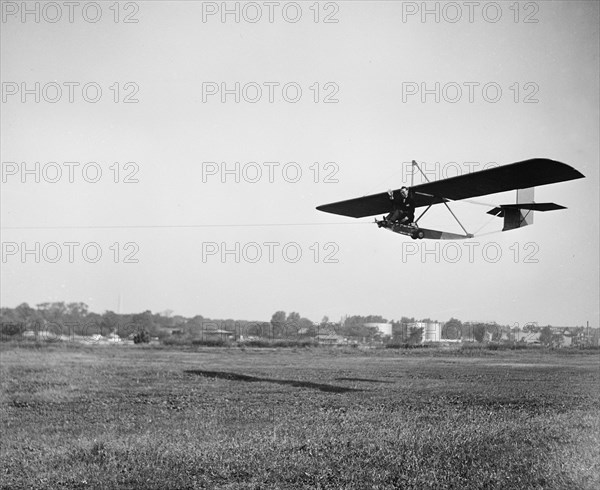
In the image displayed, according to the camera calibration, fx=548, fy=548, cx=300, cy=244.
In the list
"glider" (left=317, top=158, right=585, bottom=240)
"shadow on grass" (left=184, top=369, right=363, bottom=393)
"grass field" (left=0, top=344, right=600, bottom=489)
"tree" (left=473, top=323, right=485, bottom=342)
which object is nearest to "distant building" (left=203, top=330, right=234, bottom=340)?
"grass field" (left=0, top=344, right=600, bottom=489)

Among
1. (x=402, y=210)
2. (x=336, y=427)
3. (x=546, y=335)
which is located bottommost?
(x=336, y=427)

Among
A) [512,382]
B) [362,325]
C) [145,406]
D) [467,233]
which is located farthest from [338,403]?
[467,233]

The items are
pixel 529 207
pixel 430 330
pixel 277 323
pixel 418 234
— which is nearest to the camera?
pixel 418 234

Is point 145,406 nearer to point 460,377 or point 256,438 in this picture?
point 256,438

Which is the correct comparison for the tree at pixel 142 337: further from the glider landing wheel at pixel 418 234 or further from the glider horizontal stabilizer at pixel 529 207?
the glider horizontal stabilizer at pixel 529 207

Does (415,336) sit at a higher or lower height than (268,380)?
higher

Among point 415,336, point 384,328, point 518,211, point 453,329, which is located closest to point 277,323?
point 384,328

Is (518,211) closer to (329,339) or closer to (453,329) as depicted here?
(453,329)

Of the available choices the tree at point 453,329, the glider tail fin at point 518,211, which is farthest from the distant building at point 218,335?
the glider tail fin at point 518,211
